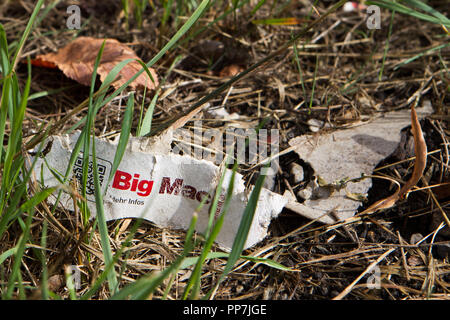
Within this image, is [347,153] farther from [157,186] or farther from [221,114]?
[157,186]

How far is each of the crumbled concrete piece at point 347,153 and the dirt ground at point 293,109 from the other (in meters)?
0.03

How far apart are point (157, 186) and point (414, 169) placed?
2.43 ft

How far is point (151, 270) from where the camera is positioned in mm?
1146

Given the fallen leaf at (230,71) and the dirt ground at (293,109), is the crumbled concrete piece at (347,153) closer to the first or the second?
the dirt ground at (293,109)

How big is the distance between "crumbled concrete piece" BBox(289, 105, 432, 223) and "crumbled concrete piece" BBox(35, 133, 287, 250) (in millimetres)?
205

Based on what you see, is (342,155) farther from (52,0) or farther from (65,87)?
(52,0)

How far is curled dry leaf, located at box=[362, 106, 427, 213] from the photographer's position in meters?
Result: 1.21

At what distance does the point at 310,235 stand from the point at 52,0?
59.9 inches

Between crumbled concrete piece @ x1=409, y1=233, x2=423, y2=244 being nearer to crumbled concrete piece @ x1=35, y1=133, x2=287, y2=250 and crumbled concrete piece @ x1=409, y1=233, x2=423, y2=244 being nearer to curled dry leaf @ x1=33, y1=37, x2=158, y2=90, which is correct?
crumbled concrete piece @ x1=35, y1=133, x2=287, y2=250

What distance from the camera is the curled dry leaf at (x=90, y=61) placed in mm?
1537

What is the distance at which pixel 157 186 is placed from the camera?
48.2 inches

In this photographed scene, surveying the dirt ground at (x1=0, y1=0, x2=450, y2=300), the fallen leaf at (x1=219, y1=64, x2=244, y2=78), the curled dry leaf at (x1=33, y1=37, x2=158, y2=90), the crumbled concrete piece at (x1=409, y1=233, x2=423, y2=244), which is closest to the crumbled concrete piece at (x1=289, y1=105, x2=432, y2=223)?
the dirt ground at (x1=0, y1=0, x2=450, y2=300)
